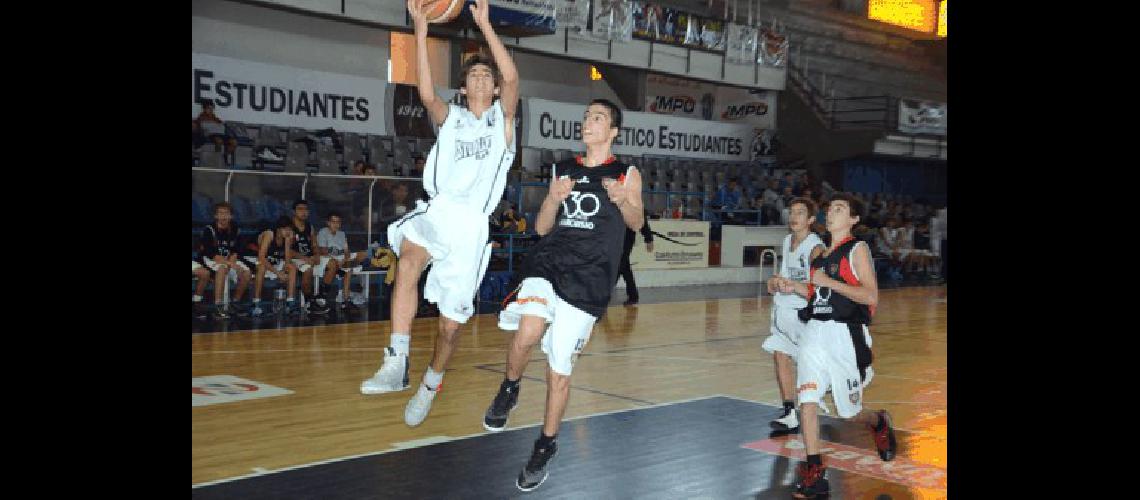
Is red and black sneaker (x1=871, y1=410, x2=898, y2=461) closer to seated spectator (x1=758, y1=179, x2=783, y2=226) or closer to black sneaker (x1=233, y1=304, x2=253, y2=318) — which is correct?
black sneaker (x1=233, y1=304, x2=253, y2=318)

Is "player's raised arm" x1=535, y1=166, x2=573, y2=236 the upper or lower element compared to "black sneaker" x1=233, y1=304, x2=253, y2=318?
upper

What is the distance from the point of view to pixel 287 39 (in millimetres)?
16031

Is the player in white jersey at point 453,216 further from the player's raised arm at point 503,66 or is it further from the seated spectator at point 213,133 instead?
the seated spectator at point 213,133

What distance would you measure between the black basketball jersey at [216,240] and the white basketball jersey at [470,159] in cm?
565

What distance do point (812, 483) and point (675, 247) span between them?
11.9 m

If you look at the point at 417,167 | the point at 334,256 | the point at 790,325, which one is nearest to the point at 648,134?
the point at 417,167

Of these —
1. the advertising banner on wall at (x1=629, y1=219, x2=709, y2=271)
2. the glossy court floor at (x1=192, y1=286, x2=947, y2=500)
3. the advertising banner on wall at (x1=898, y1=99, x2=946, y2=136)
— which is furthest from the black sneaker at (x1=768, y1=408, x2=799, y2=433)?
the advertising banner on wall at (x1=898, y1=99, x2=946, y2=136)

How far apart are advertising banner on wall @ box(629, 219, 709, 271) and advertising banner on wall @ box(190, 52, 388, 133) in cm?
428

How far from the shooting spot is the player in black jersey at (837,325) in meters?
4.55

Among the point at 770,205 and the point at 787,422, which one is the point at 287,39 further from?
the point at 787,422

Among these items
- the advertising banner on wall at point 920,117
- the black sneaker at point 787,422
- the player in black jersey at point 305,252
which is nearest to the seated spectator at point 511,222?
the player in black jersey at point 305,252

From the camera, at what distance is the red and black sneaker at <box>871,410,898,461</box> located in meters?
5.06
